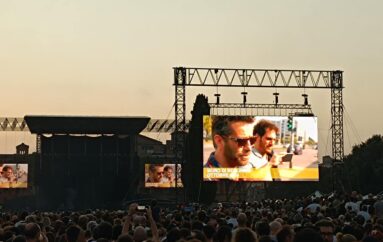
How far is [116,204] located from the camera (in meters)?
88.4

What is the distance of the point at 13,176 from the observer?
267ft

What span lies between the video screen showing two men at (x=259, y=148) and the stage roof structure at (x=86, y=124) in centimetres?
4106

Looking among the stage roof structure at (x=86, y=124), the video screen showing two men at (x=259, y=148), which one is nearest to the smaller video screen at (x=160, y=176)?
the stage roof structure at (x=86, y=124)

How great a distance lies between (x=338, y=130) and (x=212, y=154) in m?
8.37

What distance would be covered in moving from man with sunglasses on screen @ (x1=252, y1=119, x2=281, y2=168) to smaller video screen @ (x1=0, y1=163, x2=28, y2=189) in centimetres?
3663

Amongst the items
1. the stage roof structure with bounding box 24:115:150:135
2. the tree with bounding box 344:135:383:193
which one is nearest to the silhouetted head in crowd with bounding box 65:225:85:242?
the tree with bounding box 344:135:383:193

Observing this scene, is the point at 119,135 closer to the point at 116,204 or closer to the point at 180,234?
the point at 116,204

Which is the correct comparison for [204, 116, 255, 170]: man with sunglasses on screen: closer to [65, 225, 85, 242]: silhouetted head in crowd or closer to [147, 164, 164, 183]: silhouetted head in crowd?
[147, 164, 164, 183]: silhouetted head in crowd

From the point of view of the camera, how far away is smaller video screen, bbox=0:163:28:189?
3199 inches

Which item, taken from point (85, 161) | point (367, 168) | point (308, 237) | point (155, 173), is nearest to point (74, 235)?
point (308, 237)

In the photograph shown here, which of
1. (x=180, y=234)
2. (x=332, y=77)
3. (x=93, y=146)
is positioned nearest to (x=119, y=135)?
(x=93, y=146)

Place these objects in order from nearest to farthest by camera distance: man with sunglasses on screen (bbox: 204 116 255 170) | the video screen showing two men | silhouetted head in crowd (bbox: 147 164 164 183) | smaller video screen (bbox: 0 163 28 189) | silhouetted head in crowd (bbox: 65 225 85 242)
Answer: silhouetted head in crowd (bbox: 65 225 85 242) → man with sunglasses on screen (bbox: 204 116 255 170) → the video screen showing two men → smaller video screen (bbox: 0 163 28 189) → silhouetted head in crowd (bbox: 147 164 164 183)

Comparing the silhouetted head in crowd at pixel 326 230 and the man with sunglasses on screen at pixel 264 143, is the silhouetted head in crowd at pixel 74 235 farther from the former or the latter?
the man with sunglasses on screen at pixel 264 143

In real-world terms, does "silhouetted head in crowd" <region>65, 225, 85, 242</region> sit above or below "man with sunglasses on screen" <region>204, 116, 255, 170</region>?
below
